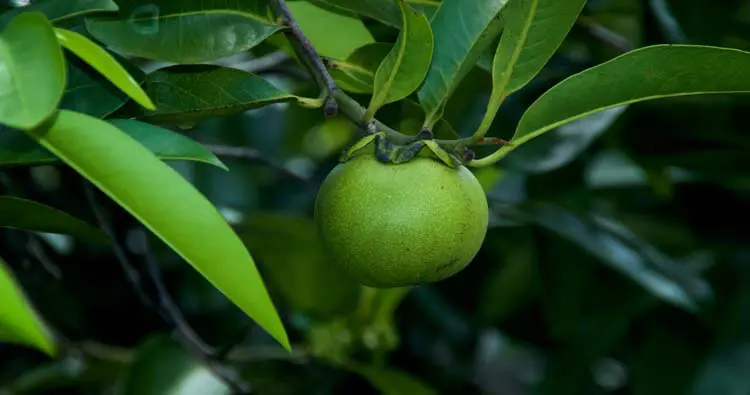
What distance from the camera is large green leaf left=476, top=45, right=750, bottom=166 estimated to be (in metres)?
0.76

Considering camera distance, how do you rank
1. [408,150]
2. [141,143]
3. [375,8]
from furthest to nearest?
[375,8] → [408,150] → [141,143]

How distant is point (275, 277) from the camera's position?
5.52ft

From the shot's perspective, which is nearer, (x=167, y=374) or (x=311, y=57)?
(x=311, y=57)

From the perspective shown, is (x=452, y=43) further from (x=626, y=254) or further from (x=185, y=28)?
(x=626, y=254)

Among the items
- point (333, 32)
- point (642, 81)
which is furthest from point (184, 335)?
point (642, 81)

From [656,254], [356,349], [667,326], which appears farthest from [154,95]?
[667,326]

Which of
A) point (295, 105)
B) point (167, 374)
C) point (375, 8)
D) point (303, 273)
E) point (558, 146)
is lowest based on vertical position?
point (303, 273)

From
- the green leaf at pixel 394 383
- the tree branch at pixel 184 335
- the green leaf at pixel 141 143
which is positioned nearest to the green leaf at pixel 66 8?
the green leaf at pixel 141 143

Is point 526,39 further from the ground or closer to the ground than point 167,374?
further from the ground

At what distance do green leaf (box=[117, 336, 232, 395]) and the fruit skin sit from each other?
1.96 ft

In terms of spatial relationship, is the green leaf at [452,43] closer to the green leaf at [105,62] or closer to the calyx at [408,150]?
the calyx at [408,150]

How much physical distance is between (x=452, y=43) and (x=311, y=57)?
107 mm

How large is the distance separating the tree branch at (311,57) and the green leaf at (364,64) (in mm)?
59

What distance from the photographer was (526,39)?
783 millimetres
